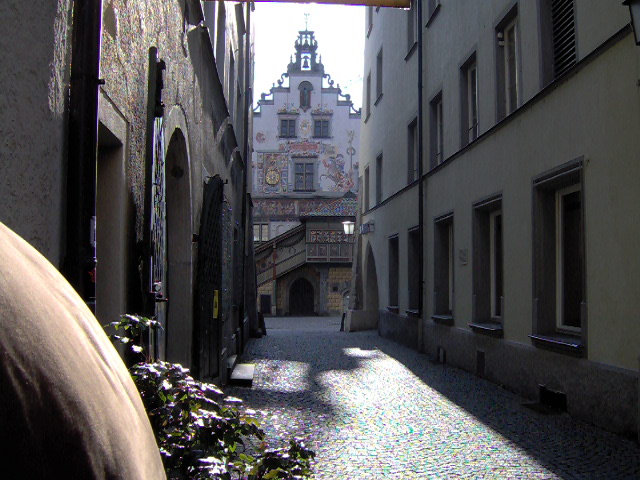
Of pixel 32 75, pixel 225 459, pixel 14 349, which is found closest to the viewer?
pixel 14 349

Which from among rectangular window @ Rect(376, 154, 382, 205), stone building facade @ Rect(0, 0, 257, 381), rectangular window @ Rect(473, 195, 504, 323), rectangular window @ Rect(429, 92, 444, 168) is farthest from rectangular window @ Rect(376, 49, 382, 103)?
stone building facade @ Rect(0, 0, 257, 381)

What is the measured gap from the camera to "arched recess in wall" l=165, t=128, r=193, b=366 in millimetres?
6422

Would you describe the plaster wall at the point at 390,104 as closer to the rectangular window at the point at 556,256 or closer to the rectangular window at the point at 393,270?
the rectangular window at the point at 393,270

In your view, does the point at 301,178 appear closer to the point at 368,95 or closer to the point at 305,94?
the point at 305,94

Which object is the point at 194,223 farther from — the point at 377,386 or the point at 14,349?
the point at 14,349

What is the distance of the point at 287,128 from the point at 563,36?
119 feet

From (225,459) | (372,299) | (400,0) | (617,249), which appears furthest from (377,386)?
(372,299)

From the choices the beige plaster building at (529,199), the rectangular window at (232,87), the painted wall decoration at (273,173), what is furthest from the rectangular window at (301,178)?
the rectangular window at (232,87)

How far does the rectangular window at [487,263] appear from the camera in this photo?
1005 cm

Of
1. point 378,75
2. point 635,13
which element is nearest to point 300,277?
point 378,75

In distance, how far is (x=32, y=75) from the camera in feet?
8.11

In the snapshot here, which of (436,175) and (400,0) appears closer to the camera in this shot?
(400,0)

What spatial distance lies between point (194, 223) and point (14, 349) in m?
6.32

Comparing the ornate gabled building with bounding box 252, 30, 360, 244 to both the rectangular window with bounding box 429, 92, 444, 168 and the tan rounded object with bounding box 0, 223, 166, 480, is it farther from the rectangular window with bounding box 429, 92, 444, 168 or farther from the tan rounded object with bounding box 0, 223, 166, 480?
the tan rounded object with bounding box 0, 223, 166, 480
